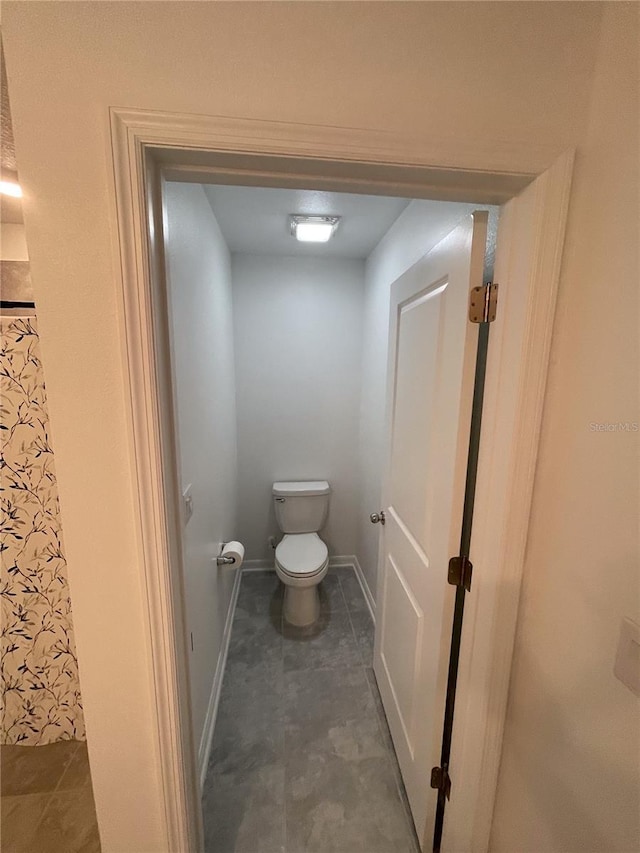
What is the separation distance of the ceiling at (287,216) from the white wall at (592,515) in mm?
783

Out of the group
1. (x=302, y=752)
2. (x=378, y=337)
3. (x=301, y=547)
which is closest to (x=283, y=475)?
(x=301, y=547)

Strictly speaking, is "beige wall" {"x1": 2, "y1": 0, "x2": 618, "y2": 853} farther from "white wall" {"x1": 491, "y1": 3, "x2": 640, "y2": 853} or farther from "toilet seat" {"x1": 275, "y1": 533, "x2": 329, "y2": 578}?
"toilet seat" {"x1": 275, "y1": 533, "x2": 329, "y2": 578}

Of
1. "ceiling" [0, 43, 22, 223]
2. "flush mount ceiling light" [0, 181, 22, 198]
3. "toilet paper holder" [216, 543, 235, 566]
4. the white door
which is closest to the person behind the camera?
"ceiling" [0, 43, 22, 223]

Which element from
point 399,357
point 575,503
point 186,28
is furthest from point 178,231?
Result: point 575,503

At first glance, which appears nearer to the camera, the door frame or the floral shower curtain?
the door frame

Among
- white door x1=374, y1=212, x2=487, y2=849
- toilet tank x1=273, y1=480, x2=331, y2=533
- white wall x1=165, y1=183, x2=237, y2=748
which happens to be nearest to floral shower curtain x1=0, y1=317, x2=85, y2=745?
white wall x1=165, y1=183, x2=237, y2=748

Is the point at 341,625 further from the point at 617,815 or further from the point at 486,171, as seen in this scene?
the point at 486,171

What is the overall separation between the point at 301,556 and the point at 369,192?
1.93m

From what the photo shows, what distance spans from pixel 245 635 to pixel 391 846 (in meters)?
1.13

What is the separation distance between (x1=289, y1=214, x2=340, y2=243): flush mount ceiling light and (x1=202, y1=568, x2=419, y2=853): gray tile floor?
237 centimetres

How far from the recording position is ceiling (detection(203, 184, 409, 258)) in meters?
1.53

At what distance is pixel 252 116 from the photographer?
1.99 feet

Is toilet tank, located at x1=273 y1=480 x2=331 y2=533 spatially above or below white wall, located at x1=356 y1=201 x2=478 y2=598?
below

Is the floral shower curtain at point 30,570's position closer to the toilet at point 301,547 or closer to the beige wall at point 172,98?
the beige wall at point 172,98
